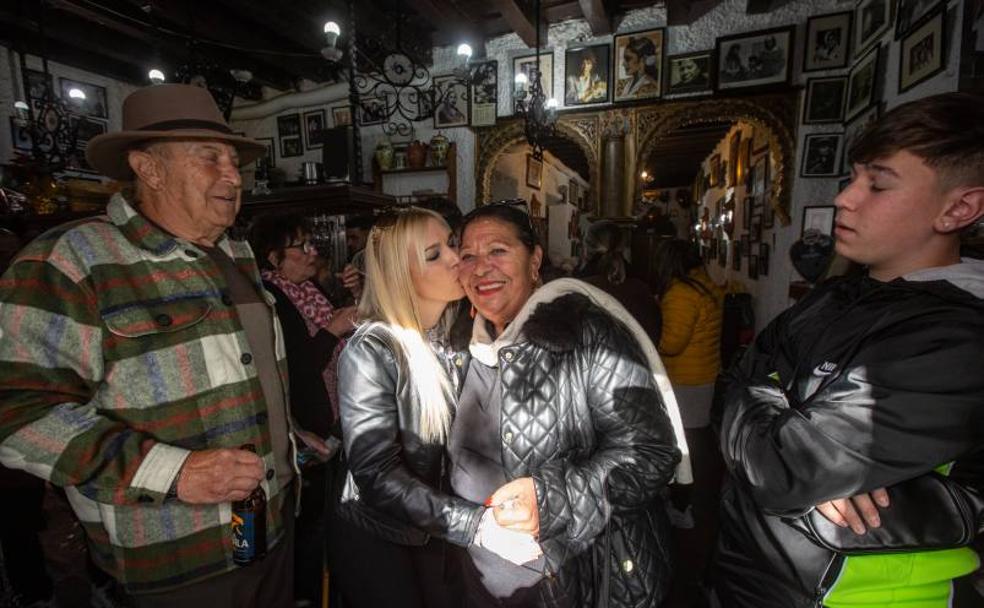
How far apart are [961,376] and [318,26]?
24.4 feet

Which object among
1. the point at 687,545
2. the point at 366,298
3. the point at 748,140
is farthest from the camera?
the point at 748,140

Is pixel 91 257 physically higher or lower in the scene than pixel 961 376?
higher

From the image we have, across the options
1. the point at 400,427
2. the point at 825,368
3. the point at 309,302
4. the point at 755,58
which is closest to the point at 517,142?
the point at 755,58

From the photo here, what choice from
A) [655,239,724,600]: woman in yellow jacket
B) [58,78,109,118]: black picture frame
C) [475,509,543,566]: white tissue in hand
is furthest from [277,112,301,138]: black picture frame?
[475,509,543,566]: white tissue in hand

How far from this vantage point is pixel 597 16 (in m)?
5.43

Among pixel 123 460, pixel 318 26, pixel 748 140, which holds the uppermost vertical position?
pixel 318 26

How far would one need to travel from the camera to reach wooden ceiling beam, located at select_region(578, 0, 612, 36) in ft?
17.1

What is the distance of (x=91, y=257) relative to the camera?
1.29m

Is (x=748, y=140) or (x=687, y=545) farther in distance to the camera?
(x=748, y=140)

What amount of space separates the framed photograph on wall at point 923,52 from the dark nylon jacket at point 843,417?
9.29 feet

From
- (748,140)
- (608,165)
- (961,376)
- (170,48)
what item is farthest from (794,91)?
(170,48)

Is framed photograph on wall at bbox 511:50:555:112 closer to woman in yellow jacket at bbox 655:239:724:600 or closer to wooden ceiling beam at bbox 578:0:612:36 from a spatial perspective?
wooden ceiling beam at bbox 578:0:612:36

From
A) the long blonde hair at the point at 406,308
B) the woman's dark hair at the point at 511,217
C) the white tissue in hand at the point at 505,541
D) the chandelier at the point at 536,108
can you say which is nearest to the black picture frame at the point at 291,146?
the chandelier at the point at 536,108

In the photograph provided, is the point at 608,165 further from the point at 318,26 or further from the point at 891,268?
the point at 891,268
